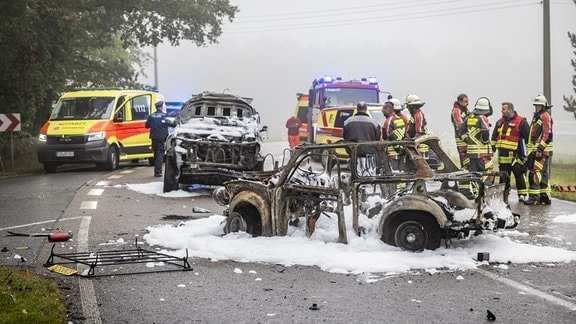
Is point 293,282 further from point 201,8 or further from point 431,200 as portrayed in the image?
point 201,8

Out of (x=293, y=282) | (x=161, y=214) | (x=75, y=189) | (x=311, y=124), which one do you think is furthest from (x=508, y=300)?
(x=311, y=124)

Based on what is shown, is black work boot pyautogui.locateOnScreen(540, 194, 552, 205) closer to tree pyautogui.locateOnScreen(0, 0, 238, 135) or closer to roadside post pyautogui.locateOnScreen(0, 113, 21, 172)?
roadside post pyautogui.locateOnScreen(0, 113, 21, 172)

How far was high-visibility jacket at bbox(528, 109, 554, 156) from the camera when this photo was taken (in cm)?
1345

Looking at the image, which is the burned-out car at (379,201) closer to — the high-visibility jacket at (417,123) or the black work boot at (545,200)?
the black work boot at (545,200)

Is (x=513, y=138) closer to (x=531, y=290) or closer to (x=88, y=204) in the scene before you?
(x=531, y=290)

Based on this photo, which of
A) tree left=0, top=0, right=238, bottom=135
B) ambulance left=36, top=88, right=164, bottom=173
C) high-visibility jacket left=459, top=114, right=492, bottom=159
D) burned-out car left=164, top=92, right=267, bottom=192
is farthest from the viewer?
tree left=0, top=0, right=238, bottom=135

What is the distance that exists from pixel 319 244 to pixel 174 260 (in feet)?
5.30

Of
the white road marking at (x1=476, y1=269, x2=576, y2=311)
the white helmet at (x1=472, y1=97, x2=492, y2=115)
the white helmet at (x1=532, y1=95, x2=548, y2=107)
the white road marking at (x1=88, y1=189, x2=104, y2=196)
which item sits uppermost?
the white helmet at (x1=532, y1=95, x2=548, y2=107)

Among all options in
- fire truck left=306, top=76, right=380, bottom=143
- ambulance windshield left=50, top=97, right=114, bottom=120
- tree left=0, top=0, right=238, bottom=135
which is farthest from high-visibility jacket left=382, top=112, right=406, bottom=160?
tree left=0, top=0, right=238, bottom=135

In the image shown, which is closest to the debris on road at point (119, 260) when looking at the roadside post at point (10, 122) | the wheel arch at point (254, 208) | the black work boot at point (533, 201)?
the wheel arch at point (254, 208)

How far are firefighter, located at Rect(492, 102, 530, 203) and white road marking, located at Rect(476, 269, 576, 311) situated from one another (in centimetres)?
668

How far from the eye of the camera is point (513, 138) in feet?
44.9

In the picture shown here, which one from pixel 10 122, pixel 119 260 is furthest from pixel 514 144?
pixel 10 122

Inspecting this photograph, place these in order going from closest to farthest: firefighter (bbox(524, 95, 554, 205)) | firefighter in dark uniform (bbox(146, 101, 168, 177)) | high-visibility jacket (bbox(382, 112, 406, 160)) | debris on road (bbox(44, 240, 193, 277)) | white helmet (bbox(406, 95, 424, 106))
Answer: debris on road (bbox(44, 240, 193, 277))
firefighter (bbox(524, 95, 554, 205))
white helmet (bbox(406, 95, 424, 106))
high-visibility jacket (bbox(382, 112, 406, 160))
firefighter in dark uniform (bbox(146, 101, 168, 177))
